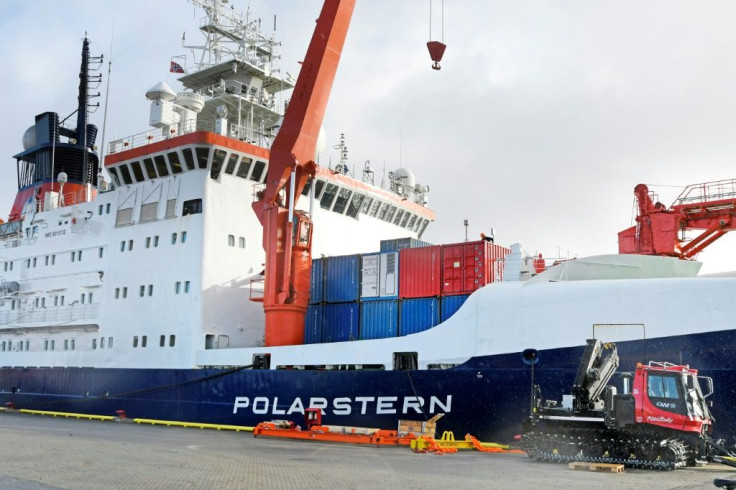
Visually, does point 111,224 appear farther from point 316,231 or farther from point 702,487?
point 702,487

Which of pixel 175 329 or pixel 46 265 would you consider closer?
pixel 175 329

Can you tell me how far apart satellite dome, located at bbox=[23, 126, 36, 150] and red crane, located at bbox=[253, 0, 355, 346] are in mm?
17276

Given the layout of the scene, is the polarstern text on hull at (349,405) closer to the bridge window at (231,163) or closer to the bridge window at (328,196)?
the bridge window at (231,163)

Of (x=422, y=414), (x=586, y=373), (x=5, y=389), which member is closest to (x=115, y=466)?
(x=422, y=414)

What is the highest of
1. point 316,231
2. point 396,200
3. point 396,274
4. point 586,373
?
point 396,200

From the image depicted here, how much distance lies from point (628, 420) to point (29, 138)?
29174 millimetres

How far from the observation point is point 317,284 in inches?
748

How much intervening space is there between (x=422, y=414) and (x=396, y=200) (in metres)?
11.8

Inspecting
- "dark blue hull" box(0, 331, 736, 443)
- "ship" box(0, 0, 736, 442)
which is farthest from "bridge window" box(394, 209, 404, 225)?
"dark blue hull" box(0, 331, 736, 443)

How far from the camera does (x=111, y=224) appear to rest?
23734 mm

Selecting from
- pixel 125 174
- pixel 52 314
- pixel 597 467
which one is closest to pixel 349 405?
pixel 597 467

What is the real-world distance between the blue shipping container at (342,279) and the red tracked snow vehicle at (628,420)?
6894 mm

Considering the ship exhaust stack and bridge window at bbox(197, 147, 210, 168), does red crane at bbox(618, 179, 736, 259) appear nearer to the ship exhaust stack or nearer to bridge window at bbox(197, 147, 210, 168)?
bridge window at bbox(197, 147, 210, 168)

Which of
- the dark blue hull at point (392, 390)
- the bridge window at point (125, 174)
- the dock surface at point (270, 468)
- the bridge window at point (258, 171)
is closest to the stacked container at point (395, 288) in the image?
the dark blue hull at point (392, 390)
